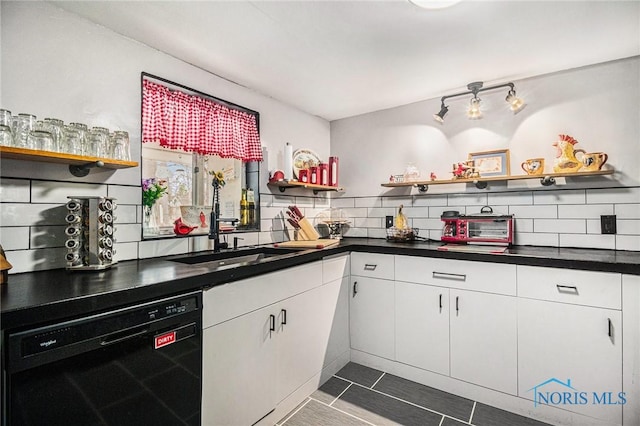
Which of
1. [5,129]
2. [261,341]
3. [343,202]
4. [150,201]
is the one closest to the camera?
[5,129]

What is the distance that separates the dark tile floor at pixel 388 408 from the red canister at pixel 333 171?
172 centimetres

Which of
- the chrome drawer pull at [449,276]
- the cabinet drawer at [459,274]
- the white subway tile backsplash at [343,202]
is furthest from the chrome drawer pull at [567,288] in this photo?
the white subway tile backsplash at [343,202]

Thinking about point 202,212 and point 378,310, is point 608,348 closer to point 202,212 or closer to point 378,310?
point 378,310

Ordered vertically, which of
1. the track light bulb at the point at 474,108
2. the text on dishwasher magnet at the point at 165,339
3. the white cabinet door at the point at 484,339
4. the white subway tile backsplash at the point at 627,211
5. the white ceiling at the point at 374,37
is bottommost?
the white cabinet door at the point at 484,339

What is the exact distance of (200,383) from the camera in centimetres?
138

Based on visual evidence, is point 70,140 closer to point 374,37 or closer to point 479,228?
point 374,37

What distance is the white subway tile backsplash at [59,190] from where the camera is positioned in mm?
1444

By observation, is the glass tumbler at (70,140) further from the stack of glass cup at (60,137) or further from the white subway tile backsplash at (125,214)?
the white subway tile backsplash at (125,214)

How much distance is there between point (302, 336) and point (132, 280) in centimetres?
111

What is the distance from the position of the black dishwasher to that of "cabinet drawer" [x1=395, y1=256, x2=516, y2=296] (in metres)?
1.48

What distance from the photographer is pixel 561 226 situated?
222cm

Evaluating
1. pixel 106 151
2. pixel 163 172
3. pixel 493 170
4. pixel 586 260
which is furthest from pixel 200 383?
pixel 493 170

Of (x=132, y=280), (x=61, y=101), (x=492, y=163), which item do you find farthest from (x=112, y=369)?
(x=492, y=163)

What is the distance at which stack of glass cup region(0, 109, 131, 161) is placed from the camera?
127 centimetres
